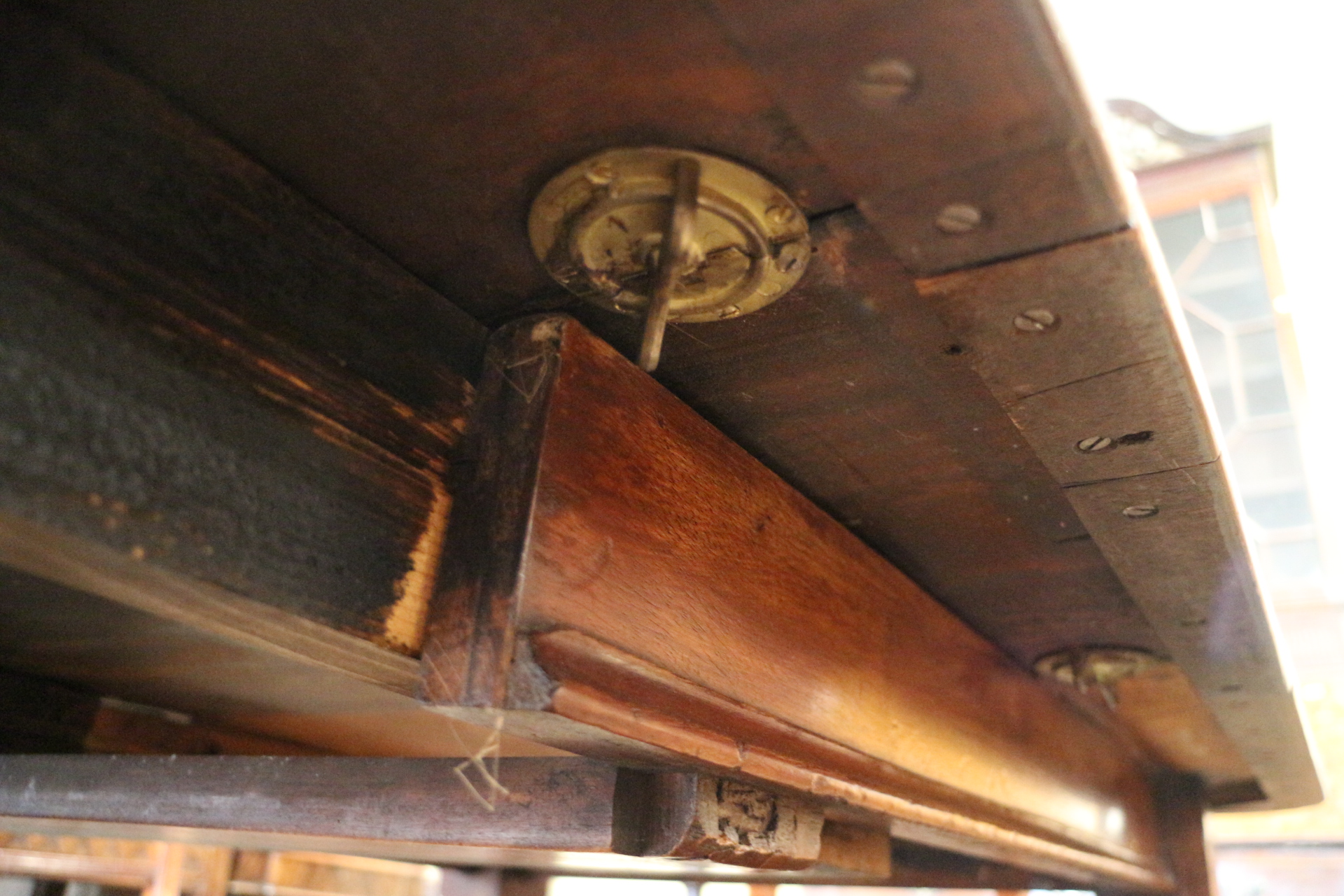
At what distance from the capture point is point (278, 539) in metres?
0.55

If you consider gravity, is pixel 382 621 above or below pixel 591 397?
below

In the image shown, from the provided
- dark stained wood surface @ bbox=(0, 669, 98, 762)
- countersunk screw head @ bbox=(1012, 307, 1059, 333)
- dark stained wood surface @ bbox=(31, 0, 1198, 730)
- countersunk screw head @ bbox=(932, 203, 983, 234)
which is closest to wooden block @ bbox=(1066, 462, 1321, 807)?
dark stained wood surface @ bbox=(31, 0, 1198, 730)

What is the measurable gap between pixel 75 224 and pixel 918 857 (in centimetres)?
190

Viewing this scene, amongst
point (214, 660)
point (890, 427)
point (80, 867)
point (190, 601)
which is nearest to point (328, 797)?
point (214, 660)

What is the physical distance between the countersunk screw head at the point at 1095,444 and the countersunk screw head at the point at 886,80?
0.33 m

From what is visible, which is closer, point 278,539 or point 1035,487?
point 278,539

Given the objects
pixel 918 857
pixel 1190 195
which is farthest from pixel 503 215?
pixel 1190 195

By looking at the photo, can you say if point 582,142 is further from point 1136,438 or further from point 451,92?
point 1136,438

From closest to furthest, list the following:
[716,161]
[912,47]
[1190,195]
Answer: [912,47] < [716,161] < [1190,195]

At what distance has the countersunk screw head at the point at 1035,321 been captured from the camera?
541mm

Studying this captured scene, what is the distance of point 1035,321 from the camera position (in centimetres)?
55

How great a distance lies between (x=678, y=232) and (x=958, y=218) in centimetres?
15

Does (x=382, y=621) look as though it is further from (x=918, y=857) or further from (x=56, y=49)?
(x=918, y=857)

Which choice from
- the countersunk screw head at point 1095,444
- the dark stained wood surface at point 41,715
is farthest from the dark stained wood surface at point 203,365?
the dark stained wood surface at point 41,715
